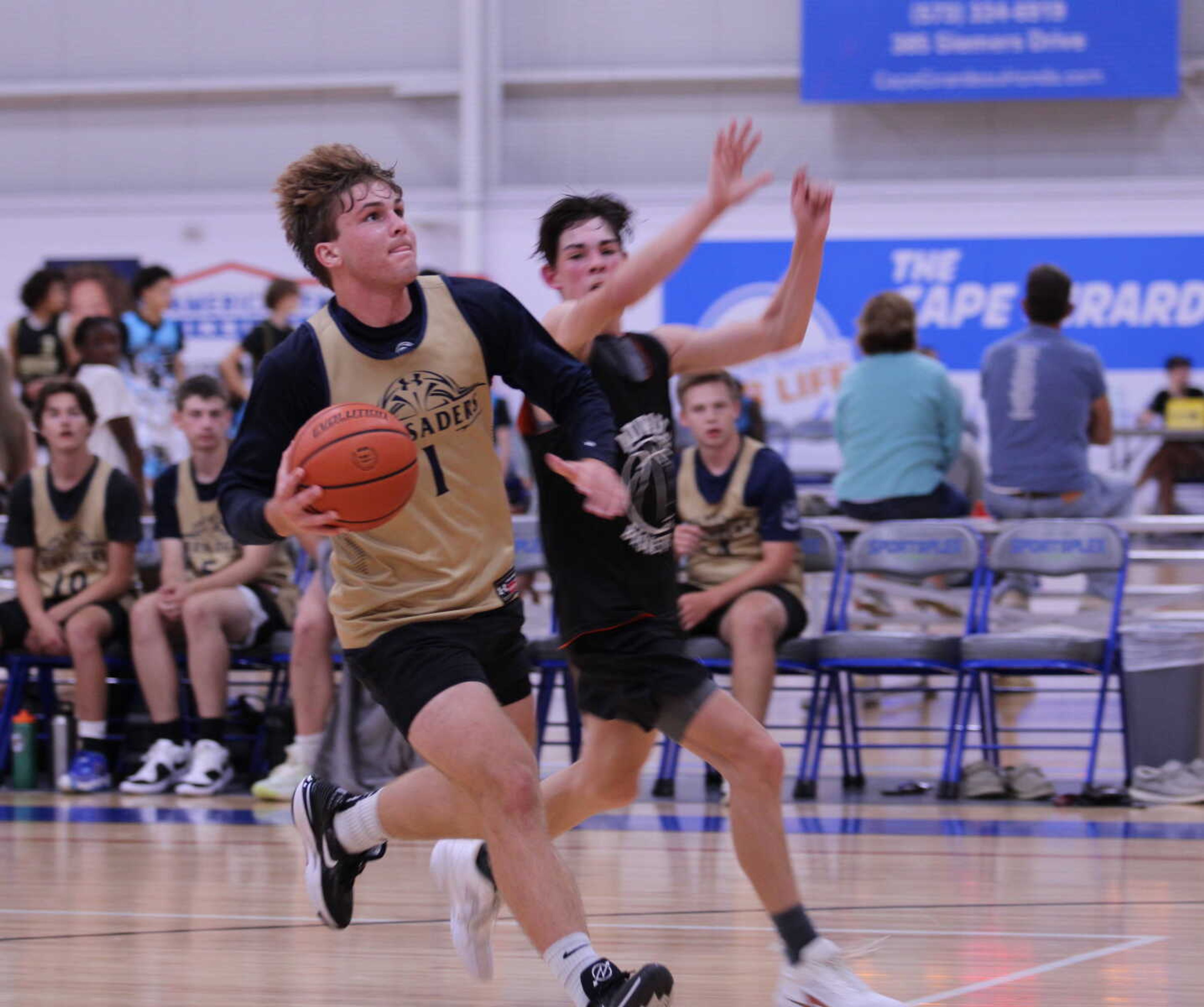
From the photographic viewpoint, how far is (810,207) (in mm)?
3412

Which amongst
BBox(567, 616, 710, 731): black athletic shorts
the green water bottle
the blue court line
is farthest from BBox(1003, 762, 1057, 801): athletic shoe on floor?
the green water bottle

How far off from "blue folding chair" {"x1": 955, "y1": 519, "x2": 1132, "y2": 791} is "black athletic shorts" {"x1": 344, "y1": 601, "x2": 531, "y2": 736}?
3.21 meters

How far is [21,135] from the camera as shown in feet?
50.8

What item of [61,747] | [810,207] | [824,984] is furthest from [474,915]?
[61,747]

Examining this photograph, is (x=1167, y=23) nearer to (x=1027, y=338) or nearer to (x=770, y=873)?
(x=1027, y=338)

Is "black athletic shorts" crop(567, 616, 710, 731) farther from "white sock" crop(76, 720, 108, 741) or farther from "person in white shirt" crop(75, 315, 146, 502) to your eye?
"person in white shirt" crop(75, 315, 146, 502)

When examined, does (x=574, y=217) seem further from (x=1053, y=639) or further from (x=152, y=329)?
(x=152, y=329)

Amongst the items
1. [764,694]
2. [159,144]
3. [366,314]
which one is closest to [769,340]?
[366,314]

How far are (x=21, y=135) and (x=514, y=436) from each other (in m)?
6.29

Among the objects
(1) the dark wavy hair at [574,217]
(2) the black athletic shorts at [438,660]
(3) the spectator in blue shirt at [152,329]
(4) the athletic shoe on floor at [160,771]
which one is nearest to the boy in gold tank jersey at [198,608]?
(4) the athletic shoe on floor at [160,771]

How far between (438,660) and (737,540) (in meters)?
3.31

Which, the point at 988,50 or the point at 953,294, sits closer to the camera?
the point at 988,50

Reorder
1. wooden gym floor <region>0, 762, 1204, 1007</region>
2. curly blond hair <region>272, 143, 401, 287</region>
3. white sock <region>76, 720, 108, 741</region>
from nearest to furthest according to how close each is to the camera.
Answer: curly blond hair <region>272, 143, 401, 287</region> → wooden gym floor <region>0, 762, 1204, 1007</region> → white sock <region>76, 720, 108, 741</region>

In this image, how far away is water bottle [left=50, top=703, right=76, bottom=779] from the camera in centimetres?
695
